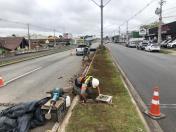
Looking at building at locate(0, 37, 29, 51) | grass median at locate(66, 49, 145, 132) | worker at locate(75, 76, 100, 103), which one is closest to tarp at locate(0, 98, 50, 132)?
grass median at locate(66, 49, 145, 132)

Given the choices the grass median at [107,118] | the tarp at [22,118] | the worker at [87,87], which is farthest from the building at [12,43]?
the tarp at [22,118]

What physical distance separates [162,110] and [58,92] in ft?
10.6

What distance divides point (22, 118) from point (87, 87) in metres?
3.08

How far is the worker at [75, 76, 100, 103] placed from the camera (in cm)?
864

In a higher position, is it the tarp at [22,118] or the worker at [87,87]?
the worker at [87,87]

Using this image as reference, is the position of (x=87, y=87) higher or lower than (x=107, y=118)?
higher

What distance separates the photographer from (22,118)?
251 inches

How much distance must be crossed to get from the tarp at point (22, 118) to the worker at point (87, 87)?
196 centimetres

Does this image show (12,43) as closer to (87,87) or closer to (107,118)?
(87,87)

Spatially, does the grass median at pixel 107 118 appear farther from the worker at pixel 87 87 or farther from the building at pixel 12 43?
the building at pixel 12 43

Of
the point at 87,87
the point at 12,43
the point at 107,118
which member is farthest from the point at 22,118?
the point at 12,43

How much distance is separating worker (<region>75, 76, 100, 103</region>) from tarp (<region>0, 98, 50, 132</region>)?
6.43 ft

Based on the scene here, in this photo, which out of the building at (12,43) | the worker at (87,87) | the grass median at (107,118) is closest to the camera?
the grass median at (107,118)

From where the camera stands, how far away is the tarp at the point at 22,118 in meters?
6.06
